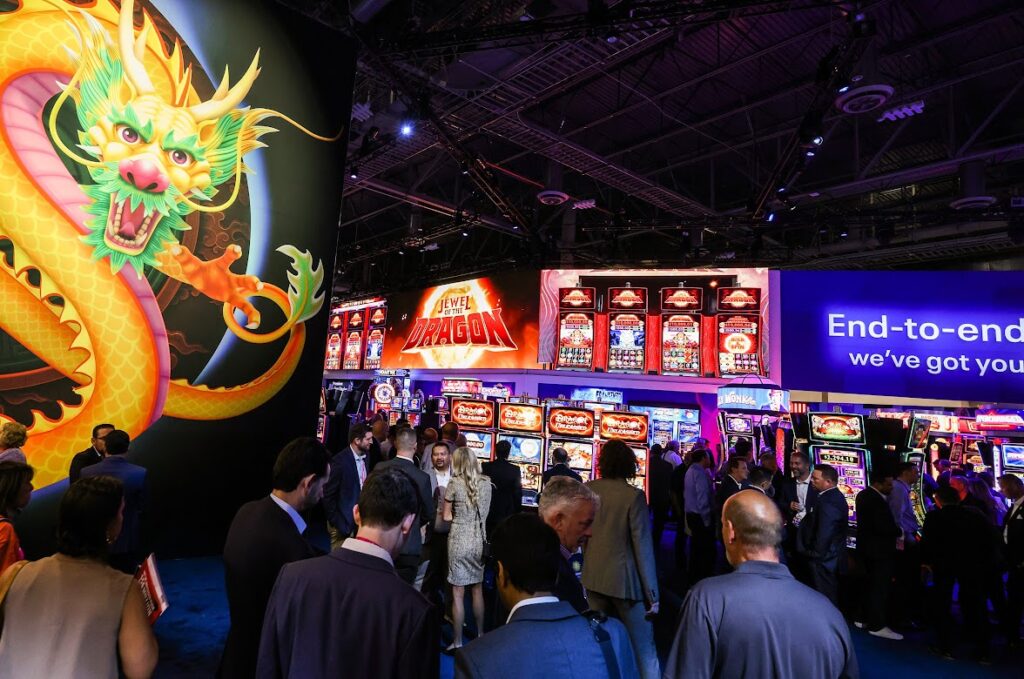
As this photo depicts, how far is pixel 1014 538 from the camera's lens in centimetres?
517

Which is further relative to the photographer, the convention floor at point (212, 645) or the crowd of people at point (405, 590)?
the convention floor at point (212, 645)

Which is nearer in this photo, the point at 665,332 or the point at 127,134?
the point at 127,134

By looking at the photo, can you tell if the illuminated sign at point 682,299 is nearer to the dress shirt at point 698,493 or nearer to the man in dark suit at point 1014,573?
the dress shirt at point 698,493

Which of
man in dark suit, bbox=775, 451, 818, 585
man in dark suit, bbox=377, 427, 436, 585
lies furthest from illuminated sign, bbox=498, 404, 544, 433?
man in dark suit, bbox=377, 427, 436, 585

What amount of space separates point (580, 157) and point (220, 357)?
6.59m

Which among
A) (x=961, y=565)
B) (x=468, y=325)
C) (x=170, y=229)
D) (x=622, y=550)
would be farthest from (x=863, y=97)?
(x=468, y=325)

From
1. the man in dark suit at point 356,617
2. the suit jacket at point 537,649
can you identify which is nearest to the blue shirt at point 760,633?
the suit jacket at point 537,649

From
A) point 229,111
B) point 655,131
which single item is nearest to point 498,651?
point 229,111

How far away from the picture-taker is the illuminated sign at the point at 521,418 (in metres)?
7.86

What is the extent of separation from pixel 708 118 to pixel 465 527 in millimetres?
8496

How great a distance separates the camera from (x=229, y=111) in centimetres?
524

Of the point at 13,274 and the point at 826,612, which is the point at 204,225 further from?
the point at 826,612

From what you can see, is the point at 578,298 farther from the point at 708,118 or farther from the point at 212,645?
the point at 212,645

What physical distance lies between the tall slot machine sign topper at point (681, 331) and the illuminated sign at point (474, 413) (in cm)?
671
